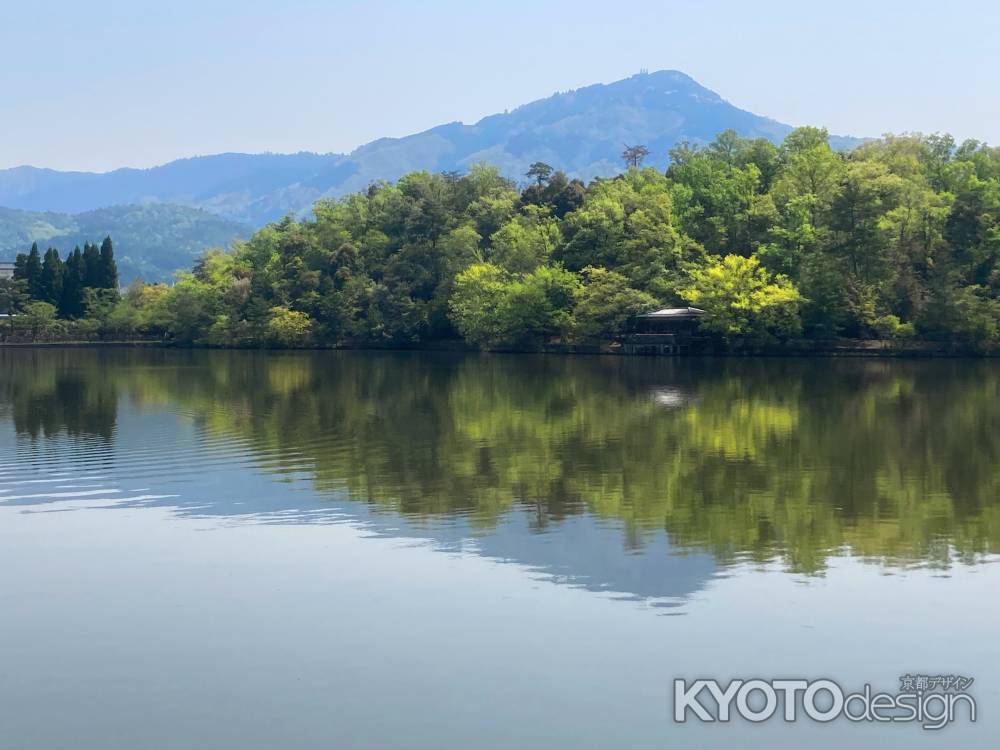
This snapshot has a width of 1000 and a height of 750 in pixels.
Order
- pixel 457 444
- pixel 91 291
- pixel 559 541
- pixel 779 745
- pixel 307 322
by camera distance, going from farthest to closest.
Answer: pixel 91 291 → pixel 307 322 → pixel 457 444 → pixel 559 541 → pixel 779 745

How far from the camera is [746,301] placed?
247 ft

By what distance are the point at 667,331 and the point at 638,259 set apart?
7.85 metres

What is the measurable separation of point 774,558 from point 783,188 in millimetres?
73600

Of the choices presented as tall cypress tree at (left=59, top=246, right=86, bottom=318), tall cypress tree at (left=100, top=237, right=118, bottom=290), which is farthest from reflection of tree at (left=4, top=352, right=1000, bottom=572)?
tall cypress tree at (left=100, top=237, right=118, bottom=290)

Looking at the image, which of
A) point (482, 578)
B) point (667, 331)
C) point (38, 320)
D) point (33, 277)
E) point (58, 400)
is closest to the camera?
point (482, 578)

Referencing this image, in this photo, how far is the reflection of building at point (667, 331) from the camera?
7994cm

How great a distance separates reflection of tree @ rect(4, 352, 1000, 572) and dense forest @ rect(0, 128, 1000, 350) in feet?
52.4

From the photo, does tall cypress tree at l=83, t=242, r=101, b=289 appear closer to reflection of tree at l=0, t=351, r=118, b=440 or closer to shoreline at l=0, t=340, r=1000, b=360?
shoreline at l=0, t=340, r=1000, b=360

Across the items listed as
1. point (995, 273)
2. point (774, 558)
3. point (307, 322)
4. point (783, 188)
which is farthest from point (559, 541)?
point (307, 322)

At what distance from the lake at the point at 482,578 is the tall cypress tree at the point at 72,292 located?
98049 mm

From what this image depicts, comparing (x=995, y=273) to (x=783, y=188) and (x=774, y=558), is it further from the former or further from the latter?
(x=774, y=558)

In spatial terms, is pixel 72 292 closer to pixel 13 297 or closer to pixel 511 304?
pixel 13 297

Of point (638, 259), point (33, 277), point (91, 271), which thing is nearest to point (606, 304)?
point (638, 259)

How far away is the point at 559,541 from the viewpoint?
17.5 metres
